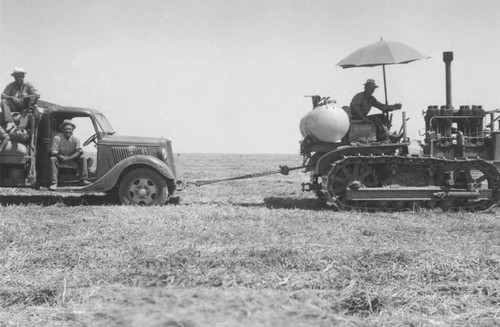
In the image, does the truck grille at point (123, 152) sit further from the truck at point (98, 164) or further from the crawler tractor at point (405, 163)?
the crawler tractor at point (405, 163)

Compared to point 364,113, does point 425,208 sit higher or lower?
lower

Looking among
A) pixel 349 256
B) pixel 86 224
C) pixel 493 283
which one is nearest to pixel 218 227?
pixel 86 224

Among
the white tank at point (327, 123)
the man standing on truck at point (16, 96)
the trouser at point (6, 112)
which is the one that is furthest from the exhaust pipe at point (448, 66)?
the trouser at point (6, 112)

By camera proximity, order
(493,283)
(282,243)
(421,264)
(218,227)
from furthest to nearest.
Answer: (218,227) < (282,243) < (421,264) < (493,283)

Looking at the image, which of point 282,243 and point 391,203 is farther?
point 391,203

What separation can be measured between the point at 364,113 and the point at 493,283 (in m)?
6.21

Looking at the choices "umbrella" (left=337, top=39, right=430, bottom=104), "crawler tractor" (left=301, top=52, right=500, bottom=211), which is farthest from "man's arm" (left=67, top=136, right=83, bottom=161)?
"umbrella" (left=337, top=39, right=430, bottom=104)

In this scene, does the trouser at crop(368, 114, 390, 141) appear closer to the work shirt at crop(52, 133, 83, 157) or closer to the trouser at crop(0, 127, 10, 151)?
the work shirt at crop(52, 133, 83, 157)

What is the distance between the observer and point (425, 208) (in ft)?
30.8

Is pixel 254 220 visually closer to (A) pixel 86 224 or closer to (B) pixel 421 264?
(A) pixel 86 224

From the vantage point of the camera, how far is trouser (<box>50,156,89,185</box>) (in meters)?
9.38

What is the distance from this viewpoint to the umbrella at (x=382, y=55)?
30.9ft

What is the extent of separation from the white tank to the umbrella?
1011 mm

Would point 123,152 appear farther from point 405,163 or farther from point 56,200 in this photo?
point 405,163
